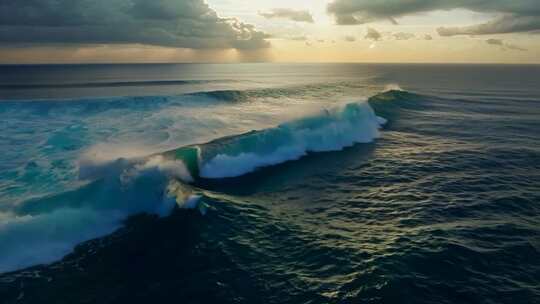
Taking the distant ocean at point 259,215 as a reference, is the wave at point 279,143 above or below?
above

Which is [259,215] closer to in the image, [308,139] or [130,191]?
[130,191]

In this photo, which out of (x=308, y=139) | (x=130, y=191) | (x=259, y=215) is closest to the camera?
(x=259, y=215)

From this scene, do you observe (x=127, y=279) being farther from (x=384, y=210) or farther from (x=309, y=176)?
(x=309, y=176)

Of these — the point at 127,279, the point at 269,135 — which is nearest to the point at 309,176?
the point at 269,135

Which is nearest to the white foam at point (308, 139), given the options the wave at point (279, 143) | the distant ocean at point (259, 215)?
the wave at point (279, 143)

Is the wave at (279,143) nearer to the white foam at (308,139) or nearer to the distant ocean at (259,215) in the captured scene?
the white foam at (308,139)

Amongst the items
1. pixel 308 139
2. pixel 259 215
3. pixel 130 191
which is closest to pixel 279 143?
pixel 308 139

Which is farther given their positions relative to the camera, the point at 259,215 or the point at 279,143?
the point at 279,143

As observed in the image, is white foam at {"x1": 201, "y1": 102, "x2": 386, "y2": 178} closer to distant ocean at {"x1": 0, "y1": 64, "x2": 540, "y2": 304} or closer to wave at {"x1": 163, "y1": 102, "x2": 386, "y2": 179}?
wave at {"x1": 163, "y1": 102, "x2": 386, "y2": 179}
